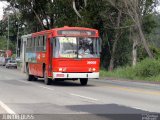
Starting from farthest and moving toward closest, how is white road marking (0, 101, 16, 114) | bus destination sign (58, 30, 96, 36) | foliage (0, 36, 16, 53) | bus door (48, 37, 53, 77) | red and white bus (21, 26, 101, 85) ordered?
foliage (0, 36, 16, 53)
bus door (48, 37, 53, 77)
bus destination sign (58, 30, 96, 36)
red and white bus (21, 26, 101, 85)
white road marking (0, 101, 16, 114)

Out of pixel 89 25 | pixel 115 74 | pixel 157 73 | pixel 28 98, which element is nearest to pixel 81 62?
pixel 28 98

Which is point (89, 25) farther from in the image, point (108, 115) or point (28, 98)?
point (108, 115)

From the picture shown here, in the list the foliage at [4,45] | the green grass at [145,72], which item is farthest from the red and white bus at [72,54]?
the foliage at [4,45]

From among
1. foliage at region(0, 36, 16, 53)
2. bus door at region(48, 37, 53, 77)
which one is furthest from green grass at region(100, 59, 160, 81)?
foliage at region(0, 36, 16, 53)

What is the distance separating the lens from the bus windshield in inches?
1066

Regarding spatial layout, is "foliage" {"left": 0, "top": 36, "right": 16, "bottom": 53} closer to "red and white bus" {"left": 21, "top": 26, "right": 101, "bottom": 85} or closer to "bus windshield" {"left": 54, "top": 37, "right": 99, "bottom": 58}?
"red and white bus" {"left": 21, "top": 26, "right": 101, "bottom": 85}

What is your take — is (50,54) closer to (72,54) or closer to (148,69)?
(72,54)

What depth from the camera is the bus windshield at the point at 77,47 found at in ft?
88.8

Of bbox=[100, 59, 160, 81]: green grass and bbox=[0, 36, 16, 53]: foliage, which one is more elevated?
bbox=[0, 36, 16, 53]: foliage

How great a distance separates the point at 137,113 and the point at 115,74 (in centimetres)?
2772

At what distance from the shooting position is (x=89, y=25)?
163ft

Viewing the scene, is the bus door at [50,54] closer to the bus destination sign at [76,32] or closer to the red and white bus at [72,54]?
the red and white bus at [72,54]

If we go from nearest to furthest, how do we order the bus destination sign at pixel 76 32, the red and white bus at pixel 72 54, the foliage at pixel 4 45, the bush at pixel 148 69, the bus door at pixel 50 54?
the red and white bus at pixel 72 54 < the bus destination sign at pixel 76 32 < the bus door at pixel 50 54 < the bush at pixel 148 69 < the foliage at pixel 4 45

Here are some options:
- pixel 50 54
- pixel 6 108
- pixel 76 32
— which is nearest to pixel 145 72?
pixel 76 32
